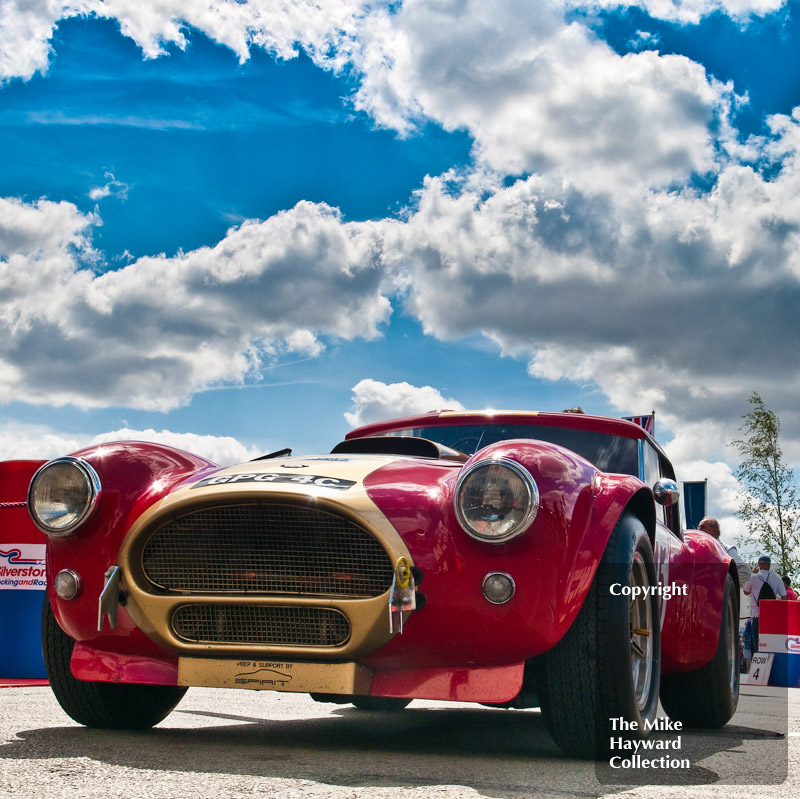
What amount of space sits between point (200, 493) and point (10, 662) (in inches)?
143

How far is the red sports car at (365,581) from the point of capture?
10.2 feet

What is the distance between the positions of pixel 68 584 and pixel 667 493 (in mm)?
2555

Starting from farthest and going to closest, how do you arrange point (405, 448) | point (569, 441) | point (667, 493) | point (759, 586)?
point (759, 586) → point (569, 441) → point (667, 493) → point (405, 448)

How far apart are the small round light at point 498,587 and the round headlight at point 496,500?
120mm

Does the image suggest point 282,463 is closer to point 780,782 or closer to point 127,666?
point 127,666

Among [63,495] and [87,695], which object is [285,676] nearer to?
[87,695]

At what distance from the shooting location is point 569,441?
461 cm

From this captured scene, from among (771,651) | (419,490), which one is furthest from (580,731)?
(771,651)

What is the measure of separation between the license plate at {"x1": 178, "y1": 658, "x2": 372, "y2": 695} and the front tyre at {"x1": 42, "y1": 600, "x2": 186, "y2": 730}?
602 mm

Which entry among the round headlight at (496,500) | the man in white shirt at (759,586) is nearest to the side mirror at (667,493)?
the round headlight at (496,500)

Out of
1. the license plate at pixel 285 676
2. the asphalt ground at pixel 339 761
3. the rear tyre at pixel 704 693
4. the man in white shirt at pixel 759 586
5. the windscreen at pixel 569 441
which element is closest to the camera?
the asphalt ground at pixel 339 761

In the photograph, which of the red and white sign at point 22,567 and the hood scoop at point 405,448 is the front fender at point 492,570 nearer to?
the hood scoop at point 405,448

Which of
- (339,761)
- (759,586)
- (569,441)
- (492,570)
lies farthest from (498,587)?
(759,586)

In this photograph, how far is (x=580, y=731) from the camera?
122 inches
